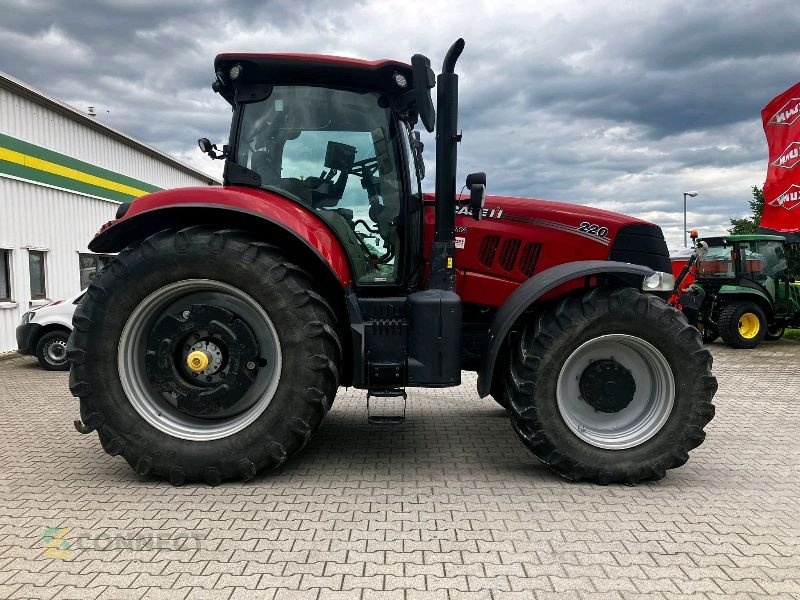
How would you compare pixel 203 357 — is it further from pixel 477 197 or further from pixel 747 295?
pixel 747 295

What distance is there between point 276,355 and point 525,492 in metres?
1.69

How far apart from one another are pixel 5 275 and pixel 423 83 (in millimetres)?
9894

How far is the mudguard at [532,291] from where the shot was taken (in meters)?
3.45

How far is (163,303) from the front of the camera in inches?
140

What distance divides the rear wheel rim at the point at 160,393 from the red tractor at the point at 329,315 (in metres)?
0.01

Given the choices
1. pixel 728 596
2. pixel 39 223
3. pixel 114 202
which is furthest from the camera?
pixel 114 202

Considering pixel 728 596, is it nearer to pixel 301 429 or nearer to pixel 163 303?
pixel 301 429

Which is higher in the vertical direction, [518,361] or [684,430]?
[518,361]

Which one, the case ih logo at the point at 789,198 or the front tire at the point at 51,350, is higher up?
the case ih logo at the point at 789,198

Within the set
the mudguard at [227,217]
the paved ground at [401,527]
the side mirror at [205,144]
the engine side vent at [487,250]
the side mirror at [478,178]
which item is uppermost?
the side mirror at [205,144]

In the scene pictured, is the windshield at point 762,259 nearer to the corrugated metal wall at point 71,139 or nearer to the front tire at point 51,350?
the front tire at point 51,350

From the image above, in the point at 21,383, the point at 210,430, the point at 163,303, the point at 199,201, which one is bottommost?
the point at 21,383

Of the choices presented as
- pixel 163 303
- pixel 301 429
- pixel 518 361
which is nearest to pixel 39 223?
pixel 163 303

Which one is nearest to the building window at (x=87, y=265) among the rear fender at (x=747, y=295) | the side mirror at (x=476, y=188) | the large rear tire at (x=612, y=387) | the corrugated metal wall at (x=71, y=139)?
the corrugated metal wall at (x=71, y=139)
